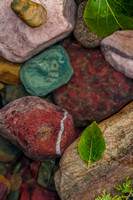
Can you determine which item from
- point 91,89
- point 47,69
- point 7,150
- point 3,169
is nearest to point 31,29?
point 47,69

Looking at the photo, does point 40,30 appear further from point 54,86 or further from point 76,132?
point 76,132

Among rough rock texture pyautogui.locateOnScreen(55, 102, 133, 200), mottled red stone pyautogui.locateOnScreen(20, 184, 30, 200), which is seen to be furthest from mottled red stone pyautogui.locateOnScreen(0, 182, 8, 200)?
rough rock texture pyautogui.locateOnScreen(55, 102, 133, 200)

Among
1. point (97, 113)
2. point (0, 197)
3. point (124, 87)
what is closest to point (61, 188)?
point (0, 197)

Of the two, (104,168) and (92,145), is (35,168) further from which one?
(104,168)

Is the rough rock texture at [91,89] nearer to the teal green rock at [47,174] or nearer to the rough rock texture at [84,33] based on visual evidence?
the rough rock texture at [84,33]

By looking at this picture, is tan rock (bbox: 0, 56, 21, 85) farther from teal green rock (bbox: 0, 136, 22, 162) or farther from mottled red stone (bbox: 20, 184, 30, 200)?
mottled red stone (bbox: 20, 184, 30, 200)

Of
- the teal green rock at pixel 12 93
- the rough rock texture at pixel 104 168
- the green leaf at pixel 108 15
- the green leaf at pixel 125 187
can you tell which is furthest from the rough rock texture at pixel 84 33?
the green leaf at pixel 125 187
